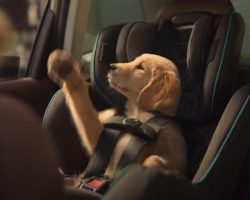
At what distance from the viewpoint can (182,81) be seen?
182 centimetres

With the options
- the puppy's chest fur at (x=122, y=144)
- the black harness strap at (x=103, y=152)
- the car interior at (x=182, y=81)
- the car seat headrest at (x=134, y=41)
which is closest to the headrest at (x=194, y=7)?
the car interior at (x=182, y=81)

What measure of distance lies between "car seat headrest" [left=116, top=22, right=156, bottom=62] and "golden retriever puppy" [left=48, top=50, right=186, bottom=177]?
3.3 inches

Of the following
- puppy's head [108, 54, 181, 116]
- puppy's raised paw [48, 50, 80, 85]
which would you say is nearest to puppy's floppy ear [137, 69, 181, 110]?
puppy's head [108, 54, 181, 116]

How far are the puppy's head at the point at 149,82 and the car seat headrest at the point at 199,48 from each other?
7 centimetres

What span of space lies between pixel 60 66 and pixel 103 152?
0.34 metres

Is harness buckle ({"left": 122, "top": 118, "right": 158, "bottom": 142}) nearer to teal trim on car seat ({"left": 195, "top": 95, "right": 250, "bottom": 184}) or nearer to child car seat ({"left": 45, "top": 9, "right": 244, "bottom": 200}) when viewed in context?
child car seat ({"left": 45, "top": 9, "right": 244, "bottom": 200})

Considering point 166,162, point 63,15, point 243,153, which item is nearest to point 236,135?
point 243,153

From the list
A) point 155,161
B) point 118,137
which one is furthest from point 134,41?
point 155,161

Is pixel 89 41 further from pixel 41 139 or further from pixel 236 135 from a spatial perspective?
pixel 41 139

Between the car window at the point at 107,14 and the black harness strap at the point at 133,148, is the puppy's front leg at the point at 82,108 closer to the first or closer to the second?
the black harness strap at the point at 133,148

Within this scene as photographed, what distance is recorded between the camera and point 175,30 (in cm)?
198

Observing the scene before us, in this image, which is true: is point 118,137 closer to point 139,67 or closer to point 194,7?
point 139,67

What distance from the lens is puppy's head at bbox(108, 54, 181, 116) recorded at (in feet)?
5.55

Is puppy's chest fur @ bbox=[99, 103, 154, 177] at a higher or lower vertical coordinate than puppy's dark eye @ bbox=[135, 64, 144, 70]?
lower
